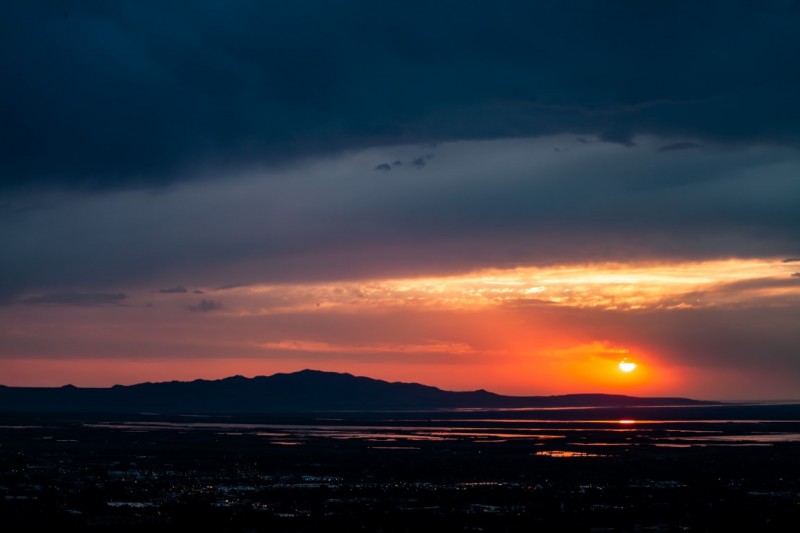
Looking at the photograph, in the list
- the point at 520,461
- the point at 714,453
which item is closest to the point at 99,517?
the point at 520,461

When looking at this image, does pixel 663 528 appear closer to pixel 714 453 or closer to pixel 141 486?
pixel 141 486

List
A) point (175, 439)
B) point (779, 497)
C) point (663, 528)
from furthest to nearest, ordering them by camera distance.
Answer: point (175, 439), point (779, 497), point (663, 528)

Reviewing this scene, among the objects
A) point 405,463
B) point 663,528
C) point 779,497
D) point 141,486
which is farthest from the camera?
point 405,463

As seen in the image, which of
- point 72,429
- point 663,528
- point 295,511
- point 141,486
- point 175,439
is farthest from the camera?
point 72,429

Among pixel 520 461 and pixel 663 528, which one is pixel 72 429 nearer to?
pixel 520 461

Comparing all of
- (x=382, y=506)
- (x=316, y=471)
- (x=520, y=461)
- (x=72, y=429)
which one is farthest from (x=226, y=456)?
(x=72, y=429)

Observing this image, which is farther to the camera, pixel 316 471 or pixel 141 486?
pixel 316 471

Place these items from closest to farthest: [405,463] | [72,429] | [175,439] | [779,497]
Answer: [779,497]
[405,463]
[175,439]
[72,429]
